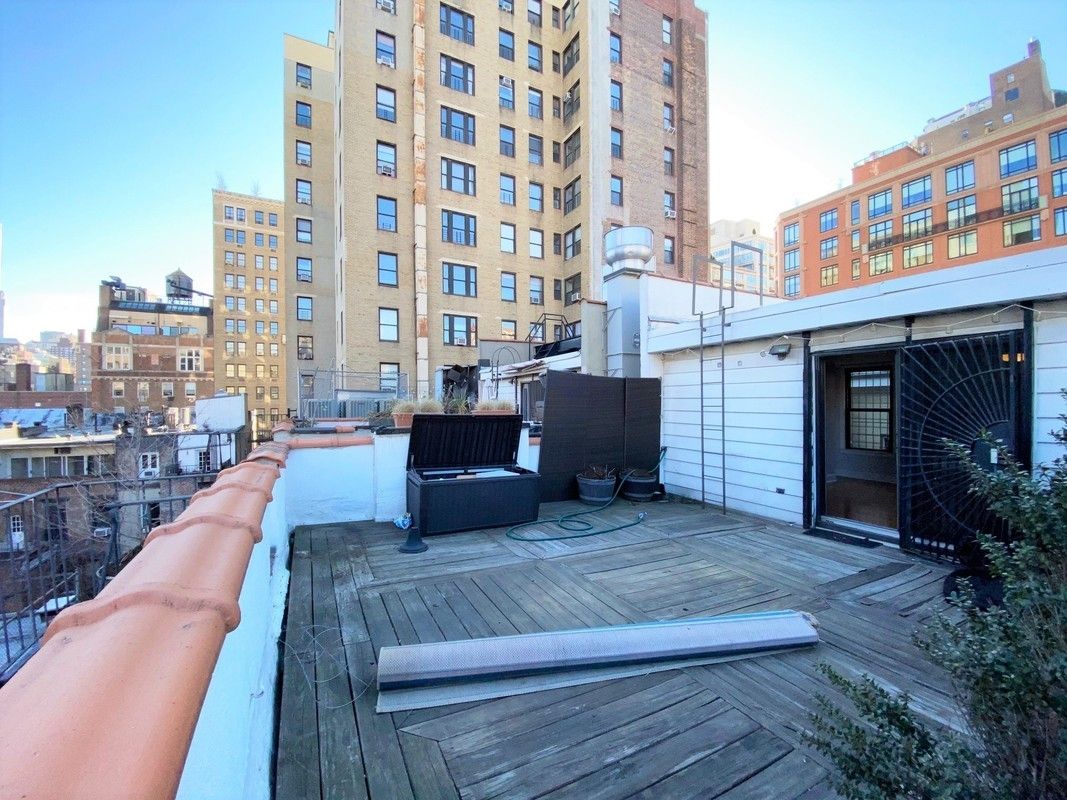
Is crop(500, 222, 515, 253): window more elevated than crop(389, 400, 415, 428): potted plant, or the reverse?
crop(500, 222, 515, 253): window

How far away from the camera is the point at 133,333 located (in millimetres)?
57219

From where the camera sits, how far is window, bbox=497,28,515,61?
78.7ft

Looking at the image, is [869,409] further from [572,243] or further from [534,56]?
[534,56]

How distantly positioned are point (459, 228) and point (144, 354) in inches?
2161

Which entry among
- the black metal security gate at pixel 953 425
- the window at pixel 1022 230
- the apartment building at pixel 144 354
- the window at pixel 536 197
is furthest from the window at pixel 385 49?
the apartment building at pixel 144 354

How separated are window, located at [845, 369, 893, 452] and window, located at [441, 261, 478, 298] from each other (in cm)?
1749

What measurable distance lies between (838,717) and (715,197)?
3121 cm

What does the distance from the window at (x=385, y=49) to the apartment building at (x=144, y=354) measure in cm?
4437

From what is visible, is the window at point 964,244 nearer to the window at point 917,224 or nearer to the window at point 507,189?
the window at point 917,224

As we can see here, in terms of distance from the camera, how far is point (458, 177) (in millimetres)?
22938

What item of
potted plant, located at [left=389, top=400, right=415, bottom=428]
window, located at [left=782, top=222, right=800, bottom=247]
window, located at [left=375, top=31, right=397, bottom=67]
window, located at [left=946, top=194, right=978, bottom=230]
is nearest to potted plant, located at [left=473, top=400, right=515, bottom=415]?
potted plant, located at [left=389, top=400, right=415, bottom=428]

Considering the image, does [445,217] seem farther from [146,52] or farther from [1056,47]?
[1056,47]

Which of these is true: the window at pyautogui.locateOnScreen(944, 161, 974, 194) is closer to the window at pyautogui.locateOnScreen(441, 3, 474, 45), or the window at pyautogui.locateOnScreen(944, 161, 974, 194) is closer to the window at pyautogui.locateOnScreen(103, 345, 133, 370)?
the window at pyautogui.locateOnScreen(441, 3, 474, 45)

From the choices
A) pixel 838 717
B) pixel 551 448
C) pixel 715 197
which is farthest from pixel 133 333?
pixel 838 717
